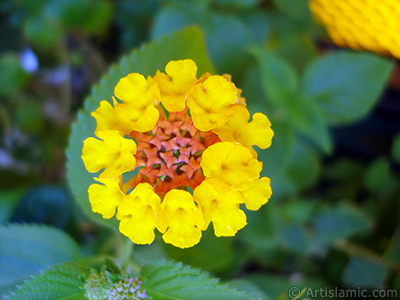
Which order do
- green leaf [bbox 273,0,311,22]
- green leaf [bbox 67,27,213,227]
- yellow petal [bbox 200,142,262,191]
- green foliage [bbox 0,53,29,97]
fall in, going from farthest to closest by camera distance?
green foliage [bbox 0,53,29,97] < green leaf [bbox 273,0,311,22] < green leaf [bbox 67,27,213,227] < yellow petal [bbox 200,142,262,191]

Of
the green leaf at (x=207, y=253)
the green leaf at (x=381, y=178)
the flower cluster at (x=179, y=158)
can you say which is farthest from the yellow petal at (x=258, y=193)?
the green leaf at (x=381, y=178)

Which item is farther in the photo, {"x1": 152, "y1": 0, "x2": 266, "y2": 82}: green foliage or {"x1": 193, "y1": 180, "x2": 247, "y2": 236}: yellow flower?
{"x1": 152, "y1": 0, "x2": 266, "y2": 82}: green foliage

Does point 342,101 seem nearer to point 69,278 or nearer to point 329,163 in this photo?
point 329,163

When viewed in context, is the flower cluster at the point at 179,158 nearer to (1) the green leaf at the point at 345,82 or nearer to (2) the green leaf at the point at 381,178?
(1) the green leaf at the point at 345,82

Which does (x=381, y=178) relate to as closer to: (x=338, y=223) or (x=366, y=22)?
(x=338, y=223)

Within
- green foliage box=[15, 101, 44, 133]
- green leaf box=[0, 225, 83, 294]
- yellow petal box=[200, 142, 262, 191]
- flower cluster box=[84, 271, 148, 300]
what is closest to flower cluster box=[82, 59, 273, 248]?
yellow petal box=[200, 142, 262, 191]

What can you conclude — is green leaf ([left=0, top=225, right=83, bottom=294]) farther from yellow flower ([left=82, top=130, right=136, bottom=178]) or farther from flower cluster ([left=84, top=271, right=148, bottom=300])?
yellow flower ([left=82, top=130, right=136, bottom=178])

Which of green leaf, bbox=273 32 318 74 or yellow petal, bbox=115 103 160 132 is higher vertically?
green leaf, bbox=273 32 318 74
